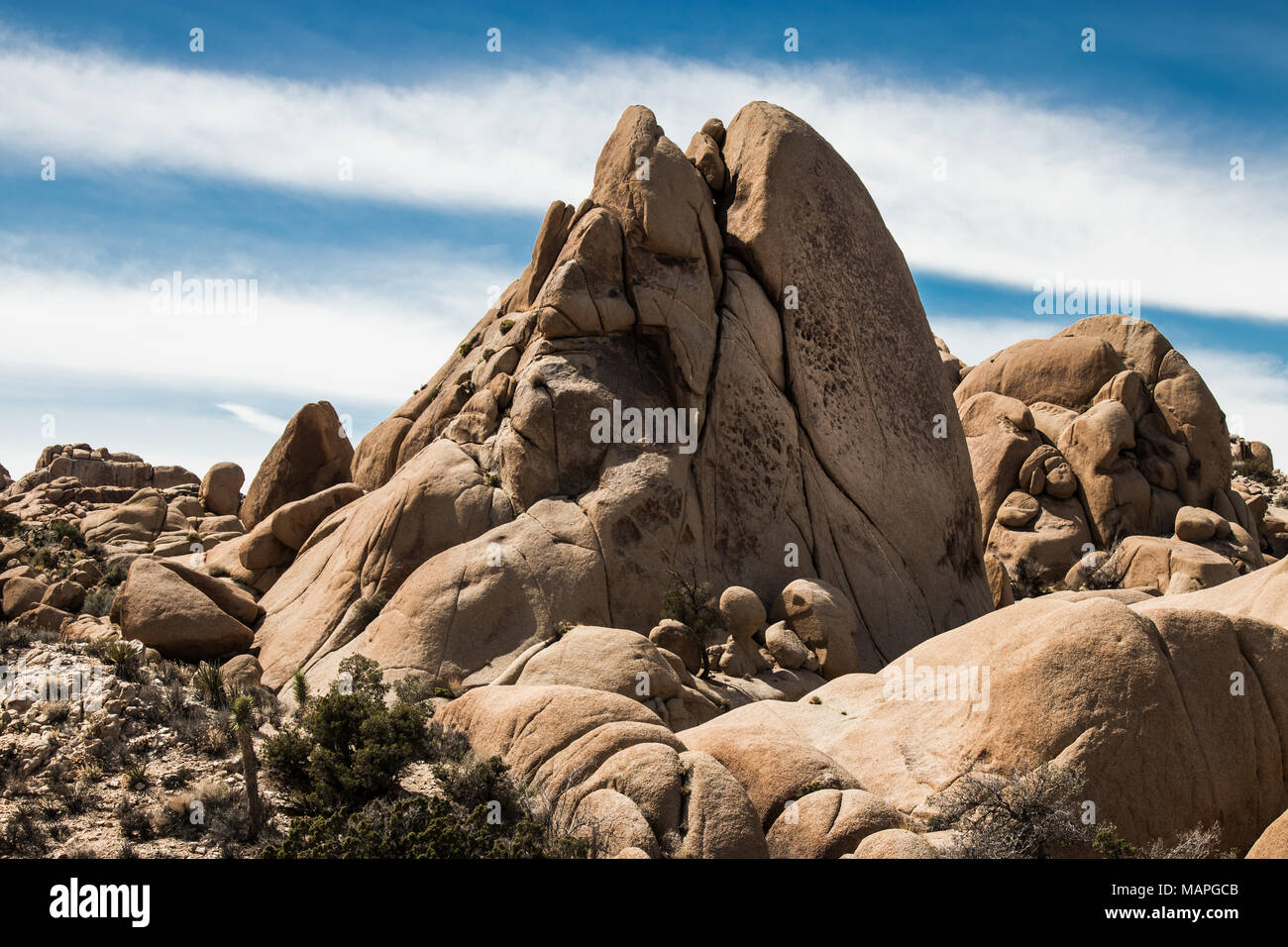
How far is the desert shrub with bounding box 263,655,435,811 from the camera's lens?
43.2 ft

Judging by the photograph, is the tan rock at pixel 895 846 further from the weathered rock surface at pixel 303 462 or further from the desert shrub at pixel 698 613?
the weathered rock surface at pixel 303 462

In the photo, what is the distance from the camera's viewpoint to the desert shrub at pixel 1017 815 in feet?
35.5

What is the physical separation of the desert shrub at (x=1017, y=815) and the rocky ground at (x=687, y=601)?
4cm

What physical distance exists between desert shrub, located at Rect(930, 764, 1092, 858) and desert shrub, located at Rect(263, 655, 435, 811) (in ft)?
22.5

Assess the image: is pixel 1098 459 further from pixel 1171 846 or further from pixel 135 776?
pixel 135 776

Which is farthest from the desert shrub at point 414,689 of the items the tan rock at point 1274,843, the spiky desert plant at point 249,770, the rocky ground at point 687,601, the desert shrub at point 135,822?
the tan rock at point 1274,843

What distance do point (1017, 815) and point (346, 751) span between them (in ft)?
27.9

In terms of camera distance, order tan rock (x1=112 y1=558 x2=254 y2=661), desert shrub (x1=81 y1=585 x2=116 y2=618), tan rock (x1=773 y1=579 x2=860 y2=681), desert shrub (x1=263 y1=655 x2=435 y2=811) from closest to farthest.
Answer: desert shrub (x1=263 y1=655 x2=435 y2=811), tan rock (x1=112 y1=558 x2=254 y2=661), tan rock (x1=773 y1=579 x2=860 y2=681), desert shrub (x1=81 y1=585 x2=116 y2=618)

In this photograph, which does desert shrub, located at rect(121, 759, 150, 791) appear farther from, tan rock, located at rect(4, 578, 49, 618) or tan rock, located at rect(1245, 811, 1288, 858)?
tan rock, located at rect(1245, 811, 1288, 858)

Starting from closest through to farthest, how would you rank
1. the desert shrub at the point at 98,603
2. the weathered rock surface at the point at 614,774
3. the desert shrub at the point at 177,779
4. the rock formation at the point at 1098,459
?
the weathered rock surface at the point at 614,774 < the desert shrub at the point at 177,779 < the desert shrub at the point at 98,603 < the rock formation at the point at 1098,459

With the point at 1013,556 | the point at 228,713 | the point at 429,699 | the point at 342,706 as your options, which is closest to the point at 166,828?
the point at 342,706

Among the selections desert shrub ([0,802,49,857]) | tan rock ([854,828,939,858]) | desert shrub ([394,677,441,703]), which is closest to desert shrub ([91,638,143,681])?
desert shrub ([394,677,441,703])

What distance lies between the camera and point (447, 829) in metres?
11.1
